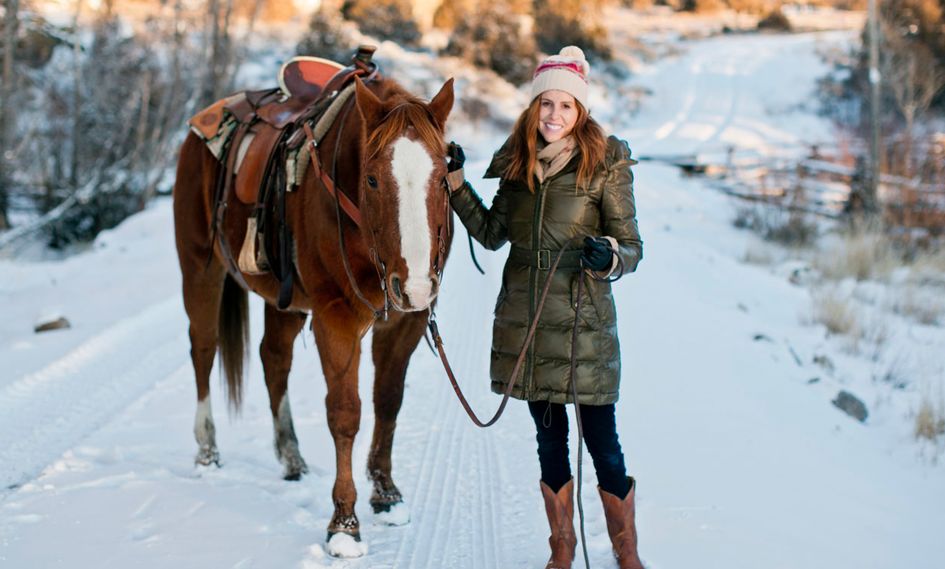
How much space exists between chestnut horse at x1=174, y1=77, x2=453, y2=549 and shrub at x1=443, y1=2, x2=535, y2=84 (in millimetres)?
22659

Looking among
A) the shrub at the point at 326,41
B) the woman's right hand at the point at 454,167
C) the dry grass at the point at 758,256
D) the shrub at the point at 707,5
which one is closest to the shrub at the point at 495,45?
the shrub at the point at 326,41

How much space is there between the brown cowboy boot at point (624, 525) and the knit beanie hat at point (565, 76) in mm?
1528

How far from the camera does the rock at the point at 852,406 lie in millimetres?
5652

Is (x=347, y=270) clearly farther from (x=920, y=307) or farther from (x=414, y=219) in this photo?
→ (x=920, y=307)

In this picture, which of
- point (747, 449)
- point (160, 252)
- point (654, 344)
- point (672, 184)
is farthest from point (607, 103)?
point (747, 449)

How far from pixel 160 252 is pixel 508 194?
8785 mm

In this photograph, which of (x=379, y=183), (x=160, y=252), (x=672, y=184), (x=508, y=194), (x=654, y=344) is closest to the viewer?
(x=379, y=183)

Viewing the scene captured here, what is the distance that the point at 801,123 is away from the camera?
85.2 ft

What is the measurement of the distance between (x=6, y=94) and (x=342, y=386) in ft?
33.9

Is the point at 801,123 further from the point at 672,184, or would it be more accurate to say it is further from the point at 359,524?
the point at 359,524

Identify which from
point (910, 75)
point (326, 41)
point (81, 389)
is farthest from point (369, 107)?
point (326, 41)

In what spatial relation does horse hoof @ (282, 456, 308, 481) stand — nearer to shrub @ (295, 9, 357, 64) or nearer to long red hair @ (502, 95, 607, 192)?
long red hair @ (502, 95, 607, 192)

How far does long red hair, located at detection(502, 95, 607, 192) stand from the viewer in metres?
2.94

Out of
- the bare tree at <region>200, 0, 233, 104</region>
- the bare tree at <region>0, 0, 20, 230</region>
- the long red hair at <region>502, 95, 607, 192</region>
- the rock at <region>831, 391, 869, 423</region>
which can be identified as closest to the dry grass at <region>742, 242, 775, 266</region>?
the rock at <region>831, 391, 869, 423</region>
